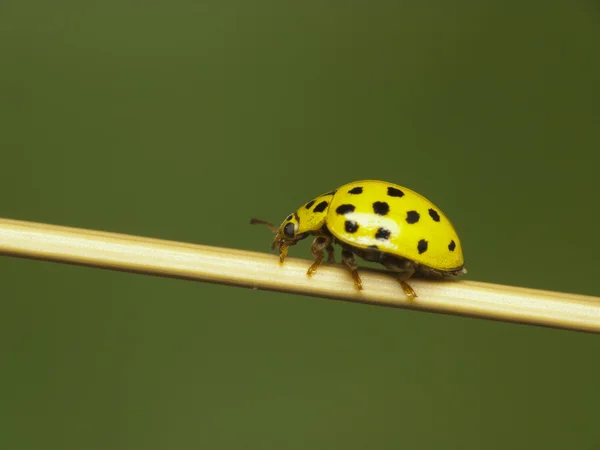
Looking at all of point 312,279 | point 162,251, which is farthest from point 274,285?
point 162,251

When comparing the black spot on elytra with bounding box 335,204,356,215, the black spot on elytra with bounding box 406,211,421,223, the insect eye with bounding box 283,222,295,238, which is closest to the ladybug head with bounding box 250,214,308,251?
the insect eye with bounding box 283,222,295,238

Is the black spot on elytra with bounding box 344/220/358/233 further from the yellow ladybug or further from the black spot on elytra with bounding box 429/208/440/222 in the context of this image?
the black spot on elytra with bounding box 429/208/440/222

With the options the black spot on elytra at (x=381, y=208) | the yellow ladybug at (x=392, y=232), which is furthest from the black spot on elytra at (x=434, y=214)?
the black spot on elytra at (x=381, y=208)

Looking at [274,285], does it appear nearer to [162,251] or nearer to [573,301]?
[162,251]

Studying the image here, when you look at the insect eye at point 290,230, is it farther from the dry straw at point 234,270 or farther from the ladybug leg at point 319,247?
the dry straw at point 234,270

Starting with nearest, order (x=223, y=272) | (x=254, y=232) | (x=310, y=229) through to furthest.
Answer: (x=223, y=272) → (x=310, y=229) → (x=254, y=232)

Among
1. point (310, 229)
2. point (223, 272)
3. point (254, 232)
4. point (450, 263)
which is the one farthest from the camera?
point (254, 232)

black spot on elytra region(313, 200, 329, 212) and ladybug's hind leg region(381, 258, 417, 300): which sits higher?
black spot on elytra region(313, 200, 329, 212)
